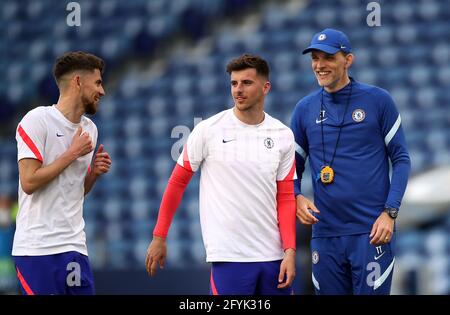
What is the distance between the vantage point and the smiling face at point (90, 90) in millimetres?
4703

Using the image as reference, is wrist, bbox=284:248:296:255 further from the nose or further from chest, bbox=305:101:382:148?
the nose

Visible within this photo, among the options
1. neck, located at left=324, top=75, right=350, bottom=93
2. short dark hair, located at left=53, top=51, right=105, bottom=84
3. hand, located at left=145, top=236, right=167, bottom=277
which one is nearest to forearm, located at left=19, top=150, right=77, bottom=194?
short dark hair, located at left=53, top=51, right=105, bottom=84

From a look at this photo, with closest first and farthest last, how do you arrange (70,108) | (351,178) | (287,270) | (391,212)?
(287,270)
(70,108)
(391,212)
(351,178)

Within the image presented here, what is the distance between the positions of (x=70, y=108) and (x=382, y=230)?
1594 mm

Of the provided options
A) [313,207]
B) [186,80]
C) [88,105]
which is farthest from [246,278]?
[186,80]

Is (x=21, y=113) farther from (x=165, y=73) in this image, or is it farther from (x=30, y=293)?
(x=30, y=293)

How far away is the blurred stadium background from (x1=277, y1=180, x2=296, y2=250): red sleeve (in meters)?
5.50

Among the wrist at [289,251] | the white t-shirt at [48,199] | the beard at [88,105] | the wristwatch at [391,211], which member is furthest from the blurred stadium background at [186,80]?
the white t-shirt at [48,199]

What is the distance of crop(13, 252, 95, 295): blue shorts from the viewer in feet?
14.9

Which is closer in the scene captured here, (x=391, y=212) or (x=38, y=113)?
(x=38, y=113)

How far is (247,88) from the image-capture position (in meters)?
4.67

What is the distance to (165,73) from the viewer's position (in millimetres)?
13758

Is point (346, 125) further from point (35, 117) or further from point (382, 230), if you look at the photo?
point (35, 117)

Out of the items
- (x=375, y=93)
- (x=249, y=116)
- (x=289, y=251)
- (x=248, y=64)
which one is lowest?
(x=289, y=251)
